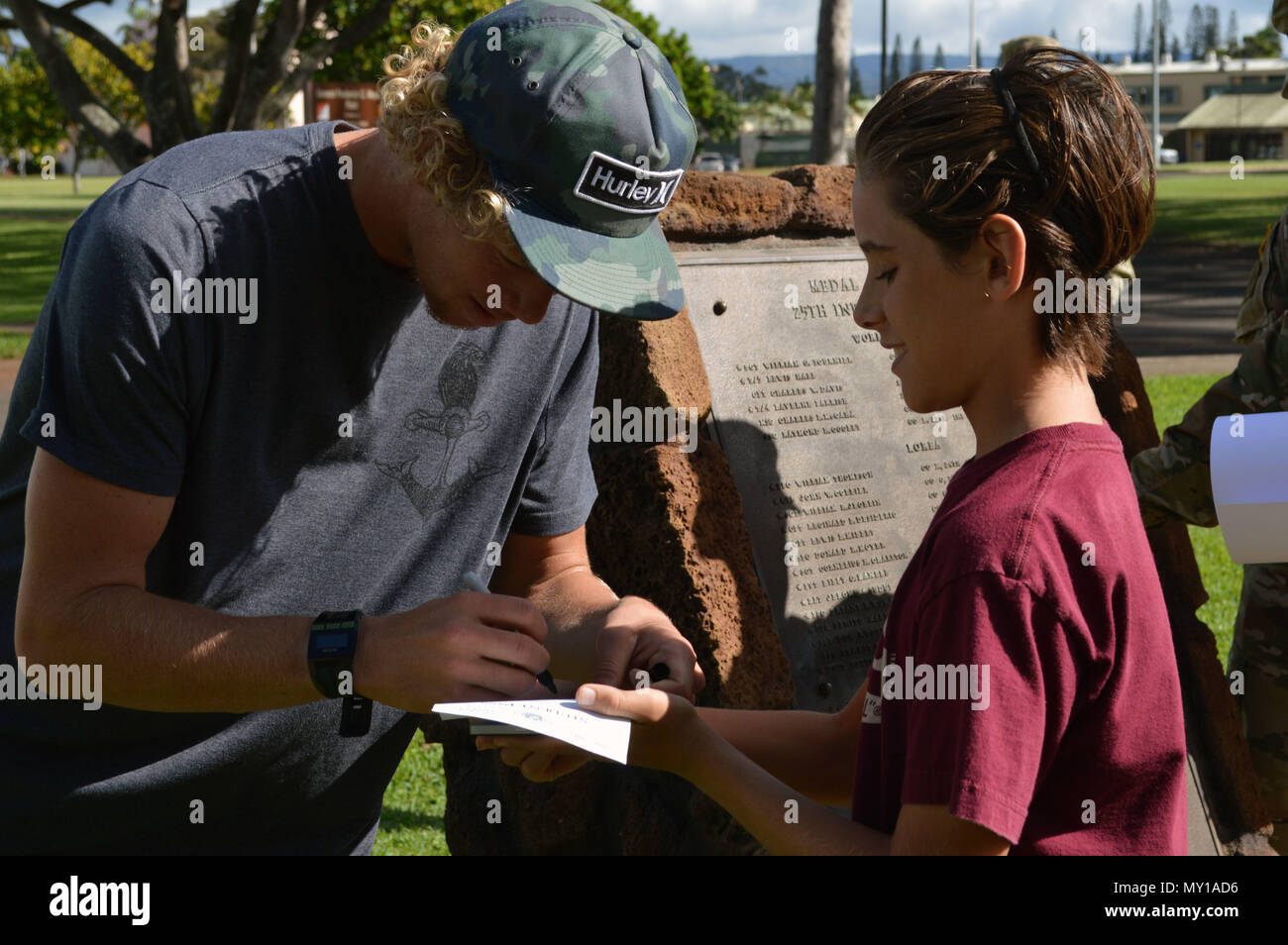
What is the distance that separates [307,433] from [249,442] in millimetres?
A: 103

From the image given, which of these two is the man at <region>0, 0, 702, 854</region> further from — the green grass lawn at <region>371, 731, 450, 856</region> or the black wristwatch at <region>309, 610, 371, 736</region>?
the green grass lawn at <region>371, 731, 450, 856</region>

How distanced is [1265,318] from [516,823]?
2534 mm

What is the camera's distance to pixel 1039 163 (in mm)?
1877

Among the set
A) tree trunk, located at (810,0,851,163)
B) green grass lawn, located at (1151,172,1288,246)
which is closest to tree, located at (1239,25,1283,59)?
green grass lawn, located at (1151,172,1288,246)

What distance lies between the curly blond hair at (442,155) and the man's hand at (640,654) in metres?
0.72

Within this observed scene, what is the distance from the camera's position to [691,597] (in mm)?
3586

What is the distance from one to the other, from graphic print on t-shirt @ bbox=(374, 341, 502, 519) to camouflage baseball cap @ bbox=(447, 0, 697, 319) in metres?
0.39

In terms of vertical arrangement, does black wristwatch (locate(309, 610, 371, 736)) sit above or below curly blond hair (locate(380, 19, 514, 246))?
below

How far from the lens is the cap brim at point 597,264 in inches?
82.7

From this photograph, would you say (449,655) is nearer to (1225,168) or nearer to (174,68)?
(174,68)

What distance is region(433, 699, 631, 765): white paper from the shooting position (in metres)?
1.75

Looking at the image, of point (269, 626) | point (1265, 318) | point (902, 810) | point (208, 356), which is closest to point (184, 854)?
point (269, 626)

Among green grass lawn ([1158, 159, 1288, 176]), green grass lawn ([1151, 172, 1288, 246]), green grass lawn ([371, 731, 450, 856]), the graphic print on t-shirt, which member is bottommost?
green grass lawn ([1158, 159, 1288, 176])

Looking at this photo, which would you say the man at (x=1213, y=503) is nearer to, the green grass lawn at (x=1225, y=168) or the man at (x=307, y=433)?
the man at (x=307, y=433)
